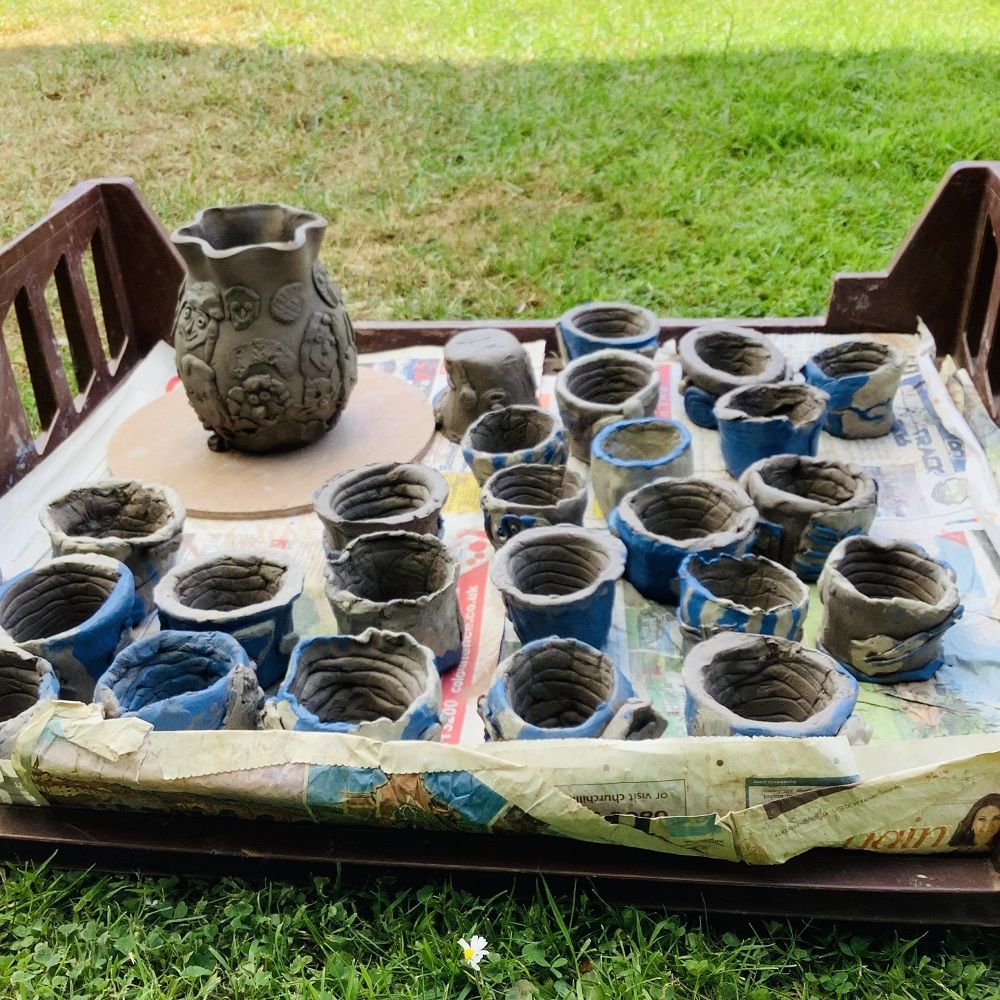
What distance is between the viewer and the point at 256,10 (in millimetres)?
8180

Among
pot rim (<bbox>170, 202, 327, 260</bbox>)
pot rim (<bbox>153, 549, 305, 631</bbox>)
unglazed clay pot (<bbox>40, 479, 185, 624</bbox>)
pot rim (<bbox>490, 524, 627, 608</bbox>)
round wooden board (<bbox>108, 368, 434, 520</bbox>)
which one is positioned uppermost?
pot rim (<bbox>170, 202, 327, 260</bbox>)

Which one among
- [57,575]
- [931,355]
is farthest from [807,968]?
[931,355]

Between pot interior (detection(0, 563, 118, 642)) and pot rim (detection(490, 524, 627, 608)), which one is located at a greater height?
pot rim (detection(490, 524, 627, 608))

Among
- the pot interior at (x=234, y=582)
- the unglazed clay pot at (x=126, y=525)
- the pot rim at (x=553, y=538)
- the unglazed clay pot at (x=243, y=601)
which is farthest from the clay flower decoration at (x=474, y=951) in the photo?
the unglazed clay pot at (x=126, y=525)

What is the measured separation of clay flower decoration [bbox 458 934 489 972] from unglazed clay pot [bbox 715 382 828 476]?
1.63 meters

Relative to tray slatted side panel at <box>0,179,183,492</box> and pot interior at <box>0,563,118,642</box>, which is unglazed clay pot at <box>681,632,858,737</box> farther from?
tray slatted side panel at <box>0,179,183,492</box>

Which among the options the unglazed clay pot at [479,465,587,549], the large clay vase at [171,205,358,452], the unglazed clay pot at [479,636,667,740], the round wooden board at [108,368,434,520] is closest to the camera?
the unglazed clay pot at [479,636,667,740]

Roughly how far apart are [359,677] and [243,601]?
47 cm

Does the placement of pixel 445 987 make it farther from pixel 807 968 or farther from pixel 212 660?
pixel 212 660

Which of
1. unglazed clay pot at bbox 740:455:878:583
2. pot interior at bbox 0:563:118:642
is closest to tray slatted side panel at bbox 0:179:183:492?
pot interior at bbox 0:563:118:642

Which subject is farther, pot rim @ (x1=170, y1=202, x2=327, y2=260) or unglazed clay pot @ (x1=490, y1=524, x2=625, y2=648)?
pot rim @ (x1=170, y1=202, x2=327, y2=260)

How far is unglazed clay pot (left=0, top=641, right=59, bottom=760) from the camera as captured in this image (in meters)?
2.18

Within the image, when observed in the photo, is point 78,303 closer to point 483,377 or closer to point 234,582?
point 483,377

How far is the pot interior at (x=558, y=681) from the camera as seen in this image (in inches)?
87.1
